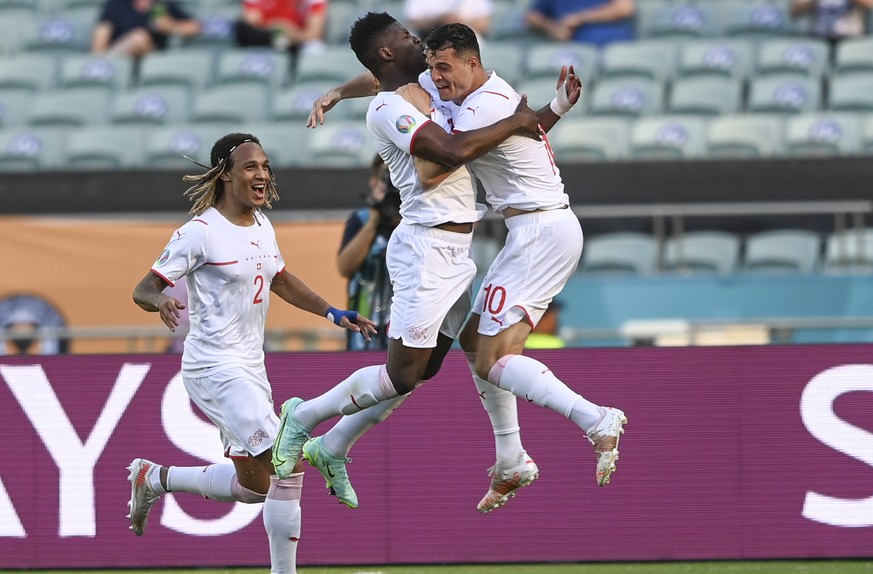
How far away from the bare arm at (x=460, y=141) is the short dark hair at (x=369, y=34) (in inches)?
23.0

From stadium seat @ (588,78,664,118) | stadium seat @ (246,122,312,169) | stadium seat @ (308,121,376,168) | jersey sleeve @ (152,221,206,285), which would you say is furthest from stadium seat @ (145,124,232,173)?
jersey sleeve @ (152,221,206,285)

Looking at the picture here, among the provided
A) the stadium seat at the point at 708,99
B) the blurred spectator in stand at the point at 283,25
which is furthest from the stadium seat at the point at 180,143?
the stadium seat at the point at 708,99

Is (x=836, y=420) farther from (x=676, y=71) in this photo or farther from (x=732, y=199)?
(x=676, y=71)

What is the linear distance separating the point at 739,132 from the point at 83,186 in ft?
18.1

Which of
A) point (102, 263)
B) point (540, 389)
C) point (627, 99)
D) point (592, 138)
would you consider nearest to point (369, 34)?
point (540, 389)

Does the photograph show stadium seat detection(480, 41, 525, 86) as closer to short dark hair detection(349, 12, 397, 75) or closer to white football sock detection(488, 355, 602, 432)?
short dark hair detection(349, 12, 397, 75)

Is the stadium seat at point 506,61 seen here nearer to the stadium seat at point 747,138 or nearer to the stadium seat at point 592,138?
the stadium seat at point 592,138

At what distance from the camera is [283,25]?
15266 mm

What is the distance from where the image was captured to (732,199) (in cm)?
1195

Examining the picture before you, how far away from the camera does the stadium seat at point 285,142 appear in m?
13.3

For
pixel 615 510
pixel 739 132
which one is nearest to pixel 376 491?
pixel 615 510

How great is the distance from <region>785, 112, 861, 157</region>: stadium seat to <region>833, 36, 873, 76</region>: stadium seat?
84cm

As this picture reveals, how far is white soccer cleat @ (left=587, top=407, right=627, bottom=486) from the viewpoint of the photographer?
6.69 m

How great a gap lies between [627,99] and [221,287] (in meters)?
7.13
